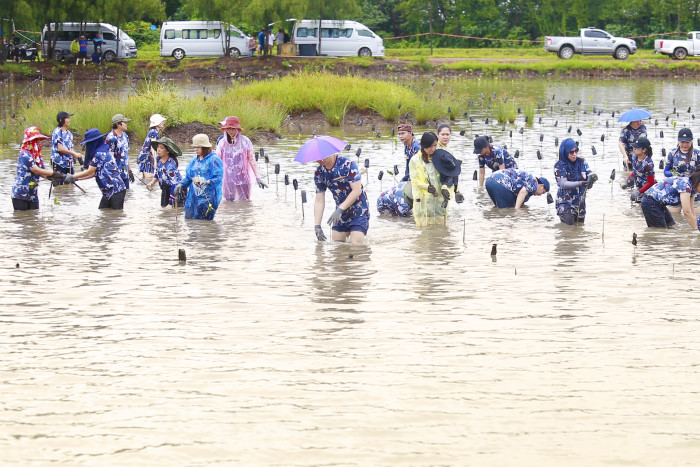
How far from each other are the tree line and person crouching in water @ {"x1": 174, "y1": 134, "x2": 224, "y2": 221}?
35514mm

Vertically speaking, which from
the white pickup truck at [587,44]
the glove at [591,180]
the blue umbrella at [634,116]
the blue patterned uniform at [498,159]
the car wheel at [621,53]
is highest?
the white pickup truck at [587,44]

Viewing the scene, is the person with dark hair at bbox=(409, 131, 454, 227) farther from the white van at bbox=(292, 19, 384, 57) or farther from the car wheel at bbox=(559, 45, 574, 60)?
the car wheel at bbox=(559, 45, 574, 60)

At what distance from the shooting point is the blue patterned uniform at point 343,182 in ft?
36.4

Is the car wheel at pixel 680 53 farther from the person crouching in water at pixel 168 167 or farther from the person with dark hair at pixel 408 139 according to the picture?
the person crouching in water at pixel 168 167

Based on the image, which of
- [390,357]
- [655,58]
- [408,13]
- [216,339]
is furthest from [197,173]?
[408,13]

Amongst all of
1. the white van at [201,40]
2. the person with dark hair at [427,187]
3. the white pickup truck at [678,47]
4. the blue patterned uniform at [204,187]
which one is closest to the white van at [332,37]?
the white van at [201,40]

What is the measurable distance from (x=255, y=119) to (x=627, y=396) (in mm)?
17046

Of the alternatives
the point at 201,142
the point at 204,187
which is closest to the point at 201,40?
the point at 204,187

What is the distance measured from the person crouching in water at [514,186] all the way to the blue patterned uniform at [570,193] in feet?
3.30

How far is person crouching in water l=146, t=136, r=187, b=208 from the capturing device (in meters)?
13.9

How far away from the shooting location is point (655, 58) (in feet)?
159

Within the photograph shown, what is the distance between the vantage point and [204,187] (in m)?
13.0

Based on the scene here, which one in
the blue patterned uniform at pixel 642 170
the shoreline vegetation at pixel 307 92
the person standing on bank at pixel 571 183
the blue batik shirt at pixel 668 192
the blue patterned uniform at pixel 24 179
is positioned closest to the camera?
the blue batik shirt at pixel 668 192

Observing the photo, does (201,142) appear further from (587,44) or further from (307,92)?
(587,44)
